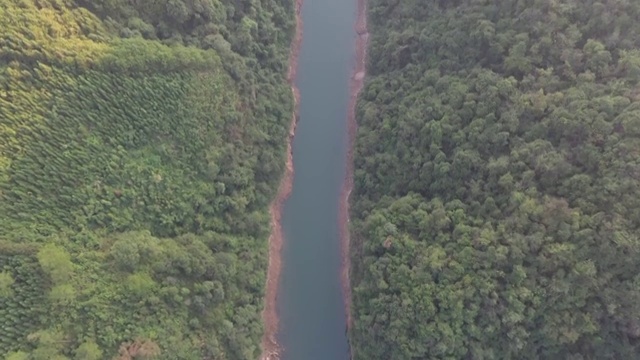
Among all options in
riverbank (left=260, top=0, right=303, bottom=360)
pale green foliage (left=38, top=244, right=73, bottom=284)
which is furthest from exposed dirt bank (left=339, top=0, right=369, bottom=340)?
pale green foliage (left=38, top=244, right=73, bottom=284)

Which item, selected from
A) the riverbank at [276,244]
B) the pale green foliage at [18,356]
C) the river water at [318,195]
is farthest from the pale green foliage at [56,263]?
the river water at [318,195]

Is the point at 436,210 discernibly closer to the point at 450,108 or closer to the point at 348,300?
the point at 450,108

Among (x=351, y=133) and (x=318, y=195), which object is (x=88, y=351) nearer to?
(x=318, y=195)

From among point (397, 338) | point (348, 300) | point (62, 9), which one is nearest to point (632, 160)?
point (397, 338)

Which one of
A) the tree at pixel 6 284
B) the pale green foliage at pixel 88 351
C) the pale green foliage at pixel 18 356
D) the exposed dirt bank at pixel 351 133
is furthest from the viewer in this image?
the exposed dirt bank at pixel 351 133

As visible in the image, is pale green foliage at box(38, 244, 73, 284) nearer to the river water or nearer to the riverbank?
the riverbank

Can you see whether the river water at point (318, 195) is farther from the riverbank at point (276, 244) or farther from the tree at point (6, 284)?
the tree at point (6, 284)
